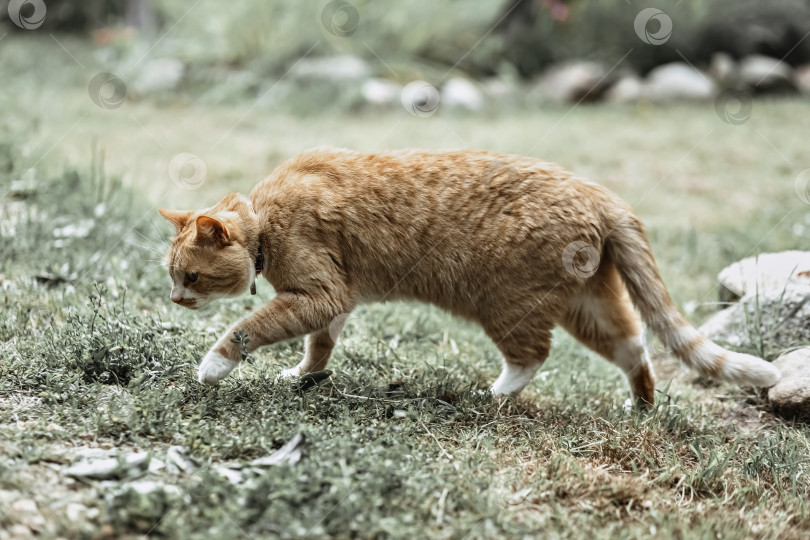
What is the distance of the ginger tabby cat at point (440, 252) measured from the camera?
3092 millimetres

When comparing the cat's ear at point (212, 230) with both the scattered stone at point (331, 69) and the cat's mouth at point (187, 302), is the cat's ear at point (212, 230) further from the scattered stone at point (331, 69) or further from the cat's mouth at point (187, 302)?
the scattered stone at point (331, 69)

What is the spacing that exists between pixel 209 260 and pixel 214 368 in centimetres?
44

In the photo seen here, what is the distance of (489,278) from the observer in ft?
10.5

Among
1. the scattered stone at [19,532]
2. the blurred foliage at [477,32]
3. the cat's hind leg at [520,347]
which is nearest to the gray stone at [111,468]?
the scattered stone at [19,532]

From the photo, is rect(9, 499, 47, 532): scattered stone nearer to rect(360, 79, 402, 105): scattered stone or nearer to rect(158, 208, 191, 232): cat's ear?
rect(158, 208, 191, 232): cat's ear

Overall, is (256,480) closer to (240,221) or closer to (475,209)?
(240,221)

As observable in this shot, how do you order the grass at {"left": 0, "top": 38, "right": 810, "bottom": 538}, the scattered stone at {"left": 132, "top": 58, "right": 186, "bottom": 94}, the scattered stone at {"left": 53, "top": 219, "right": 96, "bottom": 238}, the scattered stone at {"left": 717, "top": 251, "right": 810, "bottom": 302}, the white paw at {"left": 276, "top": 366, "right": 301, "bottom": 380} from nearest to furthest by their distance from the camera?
the grass at {"left": 0, "top": 38, "right": 810, "bottom": 538} → the white paw at {"left": 276, "top": 366, "right": 301, "bottom": 380} → the scattered stone at {"left": 717, "top": 251, "right": 810, "bottom": 302} → the scattered stone at {"left": 53, "top": 219, "right": 96, "bottom": 238} → the scattered stone at {"left": 132, "top": 58, "right": 186, "bottom": 94}

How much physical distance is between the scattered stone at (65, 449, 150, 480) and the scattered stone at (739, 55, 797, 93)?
Answer: 8000 mm

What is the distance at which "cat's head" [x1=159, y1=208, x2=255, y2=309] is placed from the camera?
9.97 ft

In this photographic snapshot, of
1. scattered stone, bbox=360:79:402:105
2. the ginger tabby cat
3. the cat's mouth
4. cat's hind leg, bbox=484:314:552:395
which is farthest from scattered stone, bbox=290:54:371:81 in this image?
cat's hind leg, bbox=484:314:552:395

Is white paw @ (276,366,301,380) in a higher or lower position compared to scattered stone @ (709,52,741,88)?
lower

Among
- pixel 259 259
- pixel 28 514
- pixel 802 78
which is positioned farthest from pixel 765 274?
pixel 802 78

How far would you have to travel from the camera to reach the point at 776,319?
3.72 metres

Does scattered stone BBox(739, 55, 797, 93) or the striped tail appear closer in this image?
the striped tail
